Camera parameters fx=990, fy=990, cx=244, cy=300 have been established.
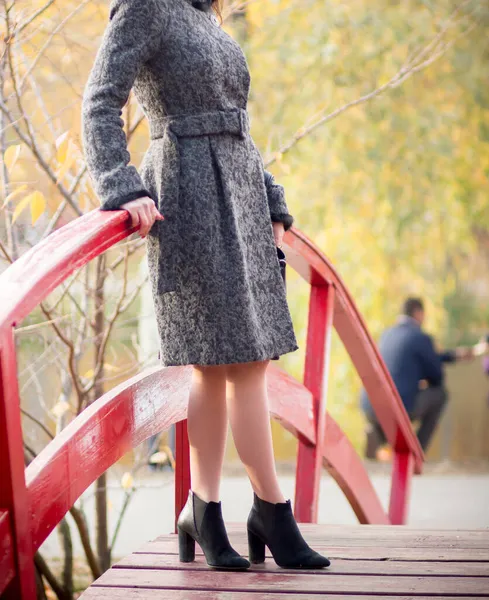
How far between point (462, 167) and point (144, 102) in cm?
605

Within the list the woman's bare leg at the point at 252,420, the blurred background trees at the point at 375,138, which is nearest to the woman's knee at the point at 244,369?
the woman's bare leg at the point at 252,420

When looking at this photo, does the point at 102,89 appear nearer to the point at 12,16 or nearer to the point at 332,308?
the point at 12,16

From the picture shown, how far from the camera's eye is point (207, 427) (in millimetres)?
2066

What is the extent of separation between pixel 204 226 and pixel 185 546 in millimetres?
700

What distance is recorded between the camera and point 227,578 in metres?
1.98

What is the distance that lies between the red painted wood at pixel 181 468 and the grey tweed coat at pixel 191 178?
17.3 inches

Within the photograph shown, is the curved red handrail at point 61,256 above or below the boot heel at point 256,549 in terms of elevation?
above

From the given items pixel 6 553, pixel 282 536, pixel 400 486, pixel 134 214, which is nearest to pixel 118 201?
pixel 134 214

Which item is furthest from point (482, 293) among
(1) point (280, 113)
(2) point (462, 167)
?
(1) point (280, 113)

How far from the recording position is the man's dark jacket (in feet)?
24.9

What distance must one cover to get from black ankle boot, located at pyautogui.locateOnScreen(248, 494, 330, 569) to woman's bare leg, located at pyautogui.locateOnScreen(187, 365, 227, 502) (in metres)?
0.10

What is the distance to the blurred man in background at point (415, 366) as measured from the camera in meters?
7.60

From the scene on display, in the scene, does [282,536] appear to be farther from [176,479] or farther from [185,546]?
[176,479]

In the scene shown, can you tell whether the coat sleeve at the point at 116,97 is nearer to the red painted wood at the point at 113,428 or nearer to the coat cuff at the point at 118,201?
the coat cuff at the point at 118,201
